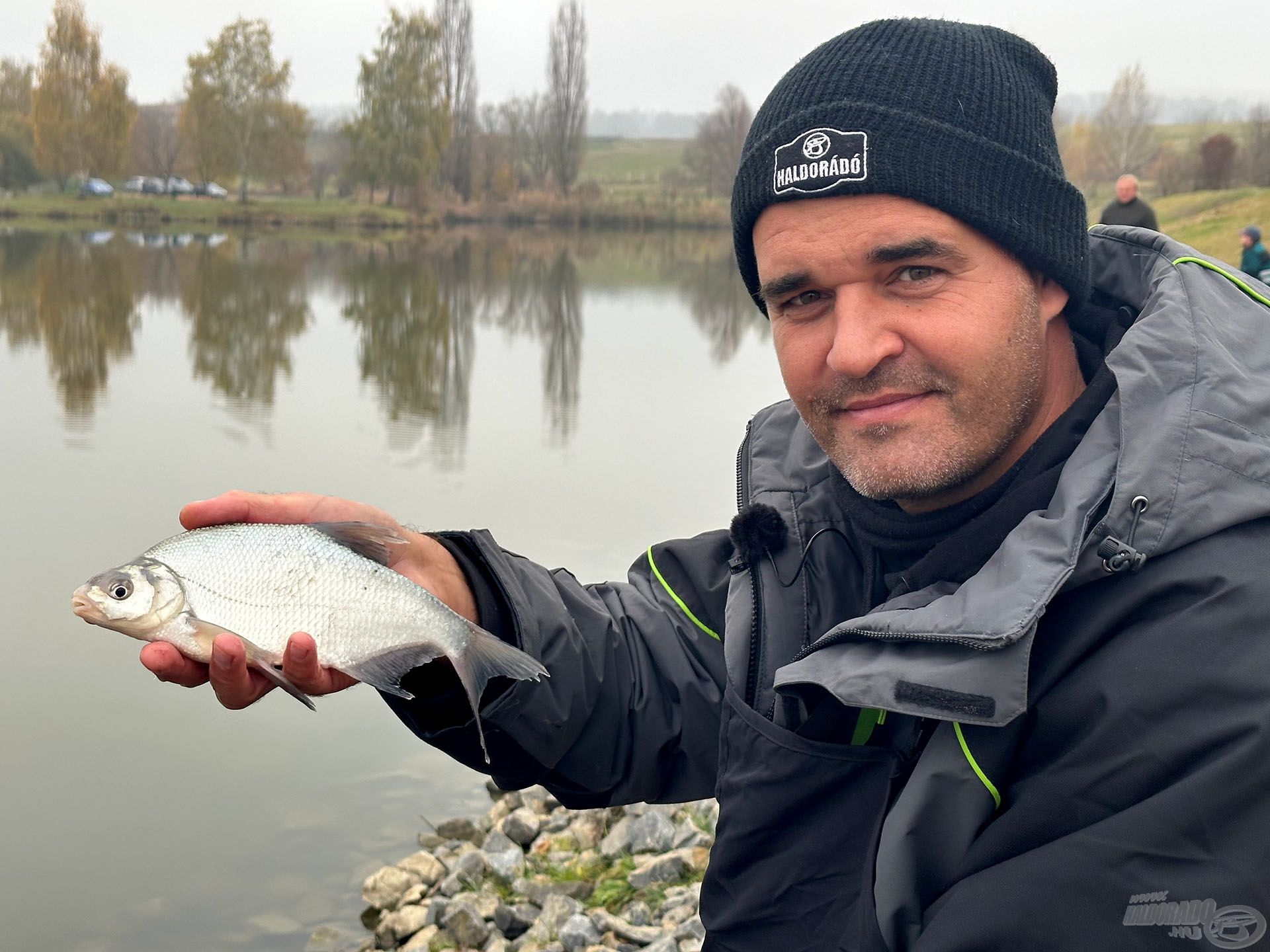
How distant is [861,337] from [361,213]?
50.8 metres

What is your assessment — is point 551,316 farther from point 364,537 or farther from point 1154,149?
point 1154,149

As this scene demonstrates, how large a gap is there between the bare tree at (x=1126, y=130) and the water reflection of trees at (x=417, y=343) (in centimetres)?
3743

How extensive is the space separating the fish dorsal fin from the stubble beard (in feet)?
2.66

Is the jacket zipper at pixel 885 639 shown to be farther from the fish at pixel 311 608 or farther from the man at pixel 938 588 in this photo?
the fish at pixel 311 608

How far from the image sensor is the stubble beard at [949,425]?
1984mm

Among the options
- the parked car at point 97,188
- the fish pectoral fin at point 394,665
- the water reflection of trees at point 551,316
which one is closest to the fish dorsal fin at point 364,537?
the fish pectoral fin at point 394,665

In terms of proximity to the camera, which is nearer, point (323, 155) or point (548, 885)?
point (548, 885)

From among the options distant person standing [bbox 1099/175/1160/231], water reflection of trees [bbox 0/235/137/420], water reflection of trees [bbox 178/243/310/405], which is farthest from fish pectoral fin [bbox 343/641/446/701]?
distant person standing [bbox 1099/175/1160/231]

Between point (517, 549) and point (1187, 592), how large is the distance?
618 centimetres

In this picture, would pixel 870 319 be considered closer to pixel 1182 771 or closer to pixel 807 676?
pixel 807 676

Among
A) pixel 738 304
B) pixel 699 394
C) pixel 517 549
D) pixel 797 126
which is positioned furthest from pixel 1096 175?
pixel 797 126

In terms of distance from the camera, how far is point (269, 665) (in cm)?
199

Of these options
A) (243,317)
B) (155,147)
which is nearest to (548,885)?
(243,317)

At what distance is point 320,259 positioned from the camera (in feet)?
107
